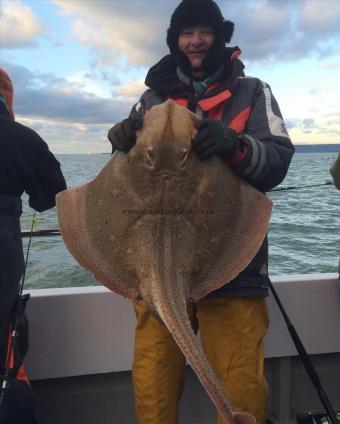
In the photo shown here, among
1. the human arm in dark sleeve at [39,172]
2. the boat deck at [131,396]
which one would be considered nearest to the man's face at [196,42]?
the human arm in dark sleeve at [39,172]

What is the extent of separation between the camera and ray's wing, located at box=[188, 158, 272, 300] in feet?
6.81

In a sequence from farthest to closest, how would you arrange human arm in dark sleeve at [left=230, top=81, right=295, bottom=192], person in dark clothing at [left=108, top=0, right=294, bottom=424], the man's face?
the man's face < person in dark clothing at [left=108, top=0, right=294, bottom=424] < human arm in dark sleeve at [left=230, top=81, right=295, bottom=192]

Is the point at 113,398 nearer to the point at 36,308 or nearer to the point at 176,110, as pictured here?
the point at 36,308

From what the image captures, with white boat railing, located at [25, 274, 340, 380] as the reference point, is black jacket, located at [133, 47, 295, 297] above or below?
above

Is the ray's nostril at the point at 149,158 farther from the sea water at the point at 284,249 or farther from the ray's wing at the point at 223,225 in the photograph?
the sea water at the point at 284,249

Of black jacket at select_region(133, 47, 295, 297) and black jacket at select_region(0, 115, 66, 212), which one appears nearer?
black jacket at select_region(133, 47, 295, 297)

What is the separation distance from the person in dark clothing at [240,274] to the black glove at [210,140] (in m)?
0.22

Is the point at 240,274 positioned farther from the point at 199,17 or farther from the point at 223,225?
the point at 199,17

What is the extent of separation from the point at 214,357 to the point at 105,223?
3.54 ft

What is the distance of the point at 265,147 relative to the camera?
2.34 meters

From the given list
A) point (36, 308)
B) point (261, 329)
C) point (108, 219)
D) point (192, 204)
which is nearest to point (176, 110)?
point (192, 204)

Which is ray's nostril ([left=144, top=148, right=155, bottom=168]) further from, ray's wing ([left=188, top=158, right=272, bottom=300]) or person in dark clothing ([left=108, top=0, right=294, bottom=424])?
person in dark clothing ([left=108, top=0, right=294, bottom=424])

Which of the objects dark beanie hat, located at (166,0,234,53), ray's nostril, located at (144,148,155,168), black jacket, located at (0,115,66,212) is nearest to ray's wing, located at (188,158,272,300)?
ray's nostril, located at (144,148,155,168)

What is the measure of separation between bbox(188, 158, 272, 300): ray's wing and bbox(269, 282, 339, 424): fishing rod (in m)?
1.02
